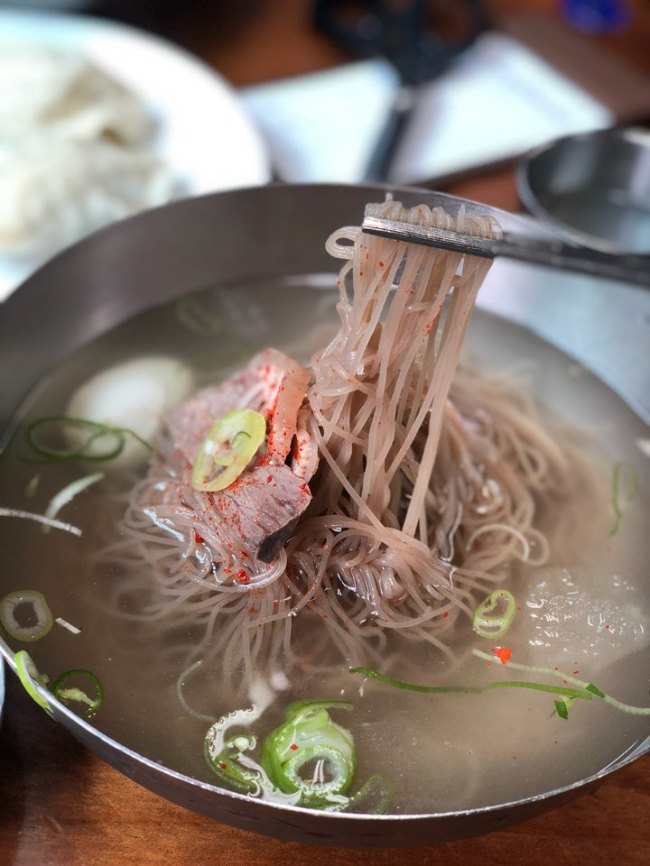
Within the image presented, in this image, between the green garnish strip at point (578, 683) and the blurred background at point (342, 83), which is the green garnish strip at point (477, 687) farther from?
the blurred background at point (342, 83)

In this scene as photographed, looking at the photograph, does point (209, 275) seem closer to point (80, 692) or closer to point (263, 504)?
point (263, 504)

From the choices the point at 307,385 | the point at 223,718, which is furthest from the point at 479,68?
the point at 223,718

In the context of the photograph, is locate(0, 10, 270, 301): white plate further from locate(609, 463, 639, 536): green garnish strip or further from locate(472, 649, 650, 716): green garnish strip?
locate(472, 649, 650, 716): green garnish strip

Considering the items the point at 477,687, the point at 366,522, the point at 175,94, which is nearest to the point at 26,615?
the point at 366,522

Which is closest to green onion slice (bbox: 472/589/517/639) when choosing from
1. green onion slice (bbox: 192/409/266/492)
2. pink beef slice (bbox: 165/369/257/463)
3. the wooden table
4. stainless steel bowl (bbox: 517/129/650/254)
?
the wooden table

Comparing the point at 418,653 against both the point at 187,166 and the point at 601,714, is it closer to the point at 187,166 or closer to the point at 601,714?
the point at 601,714

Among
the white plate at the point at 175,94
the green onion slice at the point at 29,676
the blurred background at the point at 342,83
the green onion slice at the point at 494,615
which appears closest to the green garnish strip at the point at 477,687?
the green onion slice at the point at 494,615
